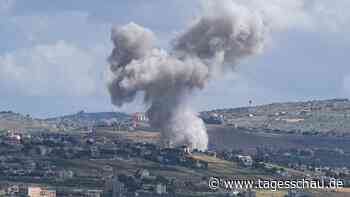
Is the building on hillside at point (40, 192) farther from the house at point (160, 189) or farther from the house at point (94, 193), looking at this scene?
the house at point (160, 189)

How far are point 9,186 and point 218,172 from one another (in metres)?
37.1

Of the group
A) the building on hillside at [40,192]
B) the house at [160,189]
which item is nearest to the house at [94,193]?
the building on hillside at [40,192]

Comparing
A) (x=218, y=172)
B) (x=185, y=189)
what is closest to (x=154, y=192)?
(x=185, y=189)

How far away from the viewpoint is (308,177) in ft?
629

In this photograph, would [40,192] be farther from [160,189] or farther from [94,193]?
[160,189]

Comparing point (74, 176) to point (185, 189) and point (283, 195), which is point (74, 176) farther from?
point (283, 195)

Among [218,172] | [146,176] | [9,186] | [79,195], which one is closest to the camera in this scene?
[79,195]

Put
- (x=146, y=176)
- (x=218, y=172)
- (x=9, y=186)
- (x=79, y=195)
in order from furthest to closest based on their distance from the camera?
(x=218, y=172) < (x=146, y=176) < (x=9, y=186) < (x=79, y=195)

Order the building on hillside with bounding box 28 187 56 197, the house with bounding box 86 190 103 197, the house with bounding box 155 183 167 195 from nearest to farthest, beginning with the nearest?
the building on hillside with bounding box 28 187 56 197 → the house with bounding box 86 190 103 197 → the house with bounding box 155 183 167 195

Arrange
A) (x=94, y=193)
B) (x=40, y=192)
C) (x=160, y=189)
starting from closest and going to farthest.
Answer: (x=40, y=192) < (x=94, y=193) < (x=160, y=189)

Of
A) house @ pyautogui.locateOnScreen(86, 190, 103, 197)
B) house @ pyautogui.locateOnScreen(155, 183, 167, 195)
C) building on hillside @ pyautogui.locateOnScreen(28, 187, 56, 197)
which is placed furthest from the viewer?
house @ pyautogui.locateOnScreen(155, 183, 167, 195)

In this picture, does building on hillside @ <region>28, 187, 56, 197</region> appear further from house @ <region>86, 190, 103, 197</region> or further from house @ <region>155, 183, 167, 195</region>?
house @ <region>155, 183, 167, 195</region>

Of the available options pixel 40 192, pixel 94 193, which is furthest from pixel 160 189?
pixel 40 192

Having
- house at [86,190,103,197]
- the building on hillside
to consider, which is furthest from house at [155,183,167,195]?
the building on hillside
